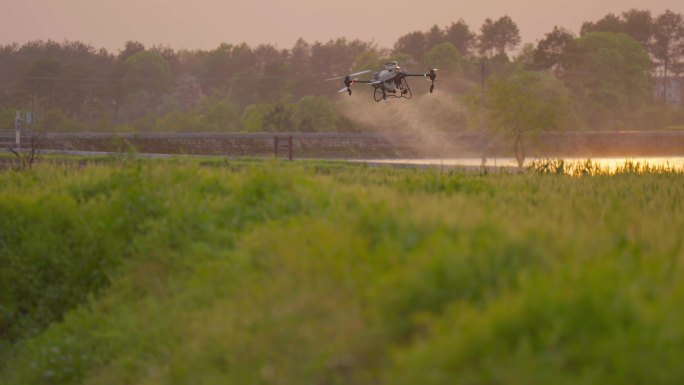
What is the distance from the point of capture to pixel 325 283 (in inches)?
304

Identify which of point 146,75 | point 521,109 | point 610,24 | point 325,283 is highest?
point 610,24

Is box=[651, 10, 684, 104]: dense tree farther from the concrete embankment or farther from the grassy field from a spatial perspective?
the grassy field

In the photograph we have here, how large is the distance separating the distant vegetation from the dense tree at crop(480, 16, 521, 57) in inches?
6.8

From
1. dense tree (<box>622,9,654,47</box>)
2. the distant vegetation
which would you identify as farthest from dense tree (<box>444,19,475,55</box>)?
dense tree (<box>622,9,654,47</box>)

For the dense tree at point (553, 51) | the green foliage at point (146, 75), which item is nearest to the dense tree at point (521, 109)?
the dense tree at point (553, 51)

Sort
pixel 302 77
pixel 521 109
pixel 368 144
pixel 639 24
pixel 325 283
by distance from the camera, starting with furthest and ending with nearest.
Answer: pixel 639 24 < pixel 302 77 < pixel 368 144 < pixel 521 109 < pixel 325 283

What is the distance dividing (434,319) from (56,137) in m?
70.0

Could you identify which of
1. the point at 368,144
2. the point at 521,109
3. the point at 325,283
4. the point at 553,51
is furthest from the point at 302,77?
the point at 325,283

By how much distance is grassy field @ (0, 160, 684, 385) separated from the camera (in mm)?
5961

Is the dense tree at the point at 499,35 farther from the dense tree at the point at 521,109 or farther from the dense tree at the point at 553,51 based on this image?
the dense tree at the point at 521,109

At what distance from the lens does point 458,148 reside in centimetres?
9312

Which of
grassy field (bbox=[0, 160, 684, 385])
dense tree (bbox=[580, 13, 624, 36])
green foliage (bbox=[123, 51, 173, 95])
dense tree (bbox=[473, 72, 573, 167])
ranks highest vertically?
dense tree (bbox=[580, 13, 624, 36])

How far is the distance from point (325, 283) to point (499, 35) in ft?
499

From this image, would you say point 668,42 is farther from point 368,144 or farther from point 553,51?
point 368,144
